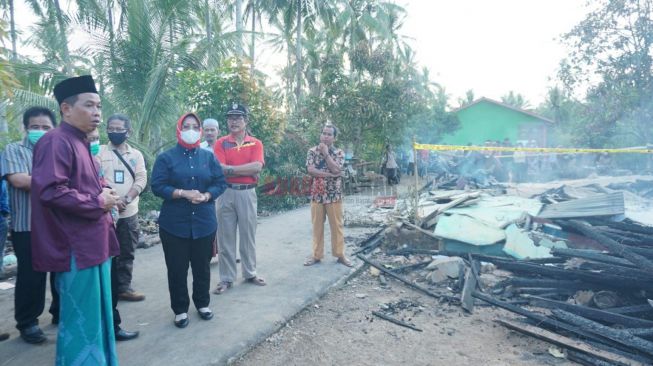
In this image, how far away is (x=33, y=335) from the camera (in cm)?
322

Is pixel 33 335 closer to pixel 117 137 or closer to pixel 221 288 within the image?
pixel 221 288

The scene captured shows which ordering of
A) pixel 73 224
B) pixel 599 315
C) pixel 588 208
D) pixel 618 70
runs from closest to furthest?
pixel 73 224 < pixel 599 315 < pixel 588 208 < pixel 618 70

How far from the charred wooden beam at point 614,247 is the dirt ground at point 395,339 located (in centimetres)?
156

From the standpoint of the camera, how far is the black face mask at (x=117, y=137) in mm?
3846

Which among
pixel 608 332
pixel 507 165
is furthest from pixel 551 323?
pixel 507 165

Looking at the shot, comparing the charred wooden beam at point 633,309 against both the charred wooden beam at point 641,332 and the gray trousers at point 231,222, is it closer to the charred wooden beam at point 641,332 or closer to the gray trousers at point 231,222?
the charred wooden beam at point 641,332

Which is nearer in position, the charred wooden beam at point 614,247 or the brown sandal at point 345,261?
the charred wooden beam at point 614,247

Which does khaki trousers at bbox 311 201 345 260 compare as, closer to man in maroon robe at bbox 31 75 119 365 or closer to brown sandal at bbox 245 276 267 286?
brown sandal at bbox 245 276 267 286

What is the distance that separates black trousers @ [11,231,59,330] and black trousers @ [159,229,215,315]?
872 mm

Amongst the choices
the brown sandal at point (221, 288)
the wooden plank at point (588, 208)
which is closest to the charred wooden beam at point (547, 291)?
the wooden plank at point (588, 208)

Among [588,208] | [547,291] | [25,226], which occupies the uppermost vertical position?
[25,226]

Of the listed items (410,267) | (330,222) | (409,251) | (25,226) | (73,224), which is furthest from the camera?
(409,251)

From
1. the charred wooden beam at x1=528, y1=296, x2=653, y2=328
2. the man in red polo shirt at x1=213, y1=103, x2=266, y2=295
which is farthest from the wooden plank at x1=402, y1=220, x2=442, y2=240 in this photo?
the man in red polo shirt at x1=213, y1=103, x2=266, y2=295

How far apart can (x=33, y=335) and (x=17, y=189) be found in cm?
118
